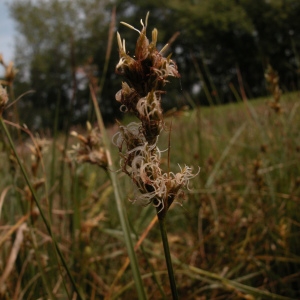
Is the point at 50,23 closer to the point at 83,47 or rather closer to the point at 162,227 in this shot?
the point at 83,47

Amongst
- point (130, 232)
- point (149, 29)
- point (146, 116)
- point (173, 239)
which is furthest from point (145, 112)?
point (149, 29)

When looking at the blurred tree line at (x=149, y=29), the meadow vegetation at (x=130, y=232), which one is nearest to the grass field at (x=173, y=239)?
the meadow vegetation at (x=130, y=232)

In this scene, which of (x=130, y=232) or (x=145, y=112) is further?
(x=130, y=232)

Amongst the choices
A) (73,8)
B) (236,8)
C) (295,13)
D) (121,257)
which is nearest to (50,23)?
(73,8)

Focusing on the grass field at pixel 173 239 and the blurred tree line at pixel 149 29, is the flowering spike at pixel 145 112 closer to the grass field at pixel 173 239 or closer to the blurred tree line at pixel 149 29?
the grass field at pixel 173 239

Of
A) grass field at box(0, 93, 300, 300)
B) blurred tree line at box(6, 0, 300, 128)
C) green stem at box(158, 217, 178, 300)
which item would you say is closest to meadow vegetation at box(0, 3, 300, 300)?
grass field at box(0, 93, 300, 300)

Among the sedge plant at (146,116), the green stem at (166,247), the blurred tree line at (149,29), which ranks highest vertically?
the sedge plant at (146,116)

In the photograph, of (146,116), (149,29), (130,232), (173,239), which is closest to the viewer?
(146,116)

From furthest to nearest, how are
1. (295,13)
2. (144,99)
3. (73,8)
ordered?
(73,8) → (295,13) → (144,99)

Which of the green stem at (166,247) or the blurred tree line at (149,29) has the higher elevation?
the green stem at (166,247)

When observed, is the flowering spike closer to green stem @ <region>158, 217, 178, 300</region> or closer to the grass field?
green stem @ <region>158, 217, 178, 300</region>

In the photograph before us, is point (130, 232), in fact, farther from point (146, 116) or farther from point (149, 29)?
point (149, 29)
